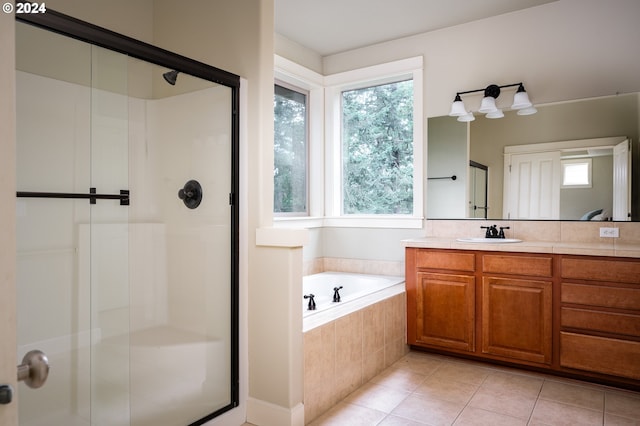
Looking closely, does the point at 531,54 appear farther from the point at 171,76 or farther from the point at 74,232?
the point at 74,232

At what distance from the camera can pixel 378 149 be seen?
419cm

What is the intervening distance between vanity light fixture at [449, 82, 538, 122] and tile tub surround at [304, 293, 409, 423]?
1577 mm

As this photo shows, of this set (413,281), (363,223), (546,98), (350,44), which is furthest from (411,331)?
(350,44)

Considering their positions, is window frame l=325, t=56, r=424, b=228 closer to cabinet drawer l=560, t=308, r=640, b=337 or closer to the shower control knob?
cabinet drawer l=560, t=308, r=640, b=337

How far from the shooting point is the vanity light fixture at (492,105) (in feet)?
10.9

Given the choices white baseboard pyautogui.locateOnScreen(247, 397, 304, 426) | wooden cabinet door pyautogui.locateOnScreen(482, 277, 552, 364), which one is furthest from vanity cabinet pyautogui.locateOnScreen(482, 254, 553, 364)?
white baseboard pyautogui.locateOnScreen(247, 397, 304, 426)

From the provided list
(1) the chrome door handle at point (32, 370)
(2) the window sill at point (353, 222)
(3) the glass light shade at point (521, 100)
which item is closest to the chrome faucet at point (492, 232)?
(2) the window sill at point (353, 222)

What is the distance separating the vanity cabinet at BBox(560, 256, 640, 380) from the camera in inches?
102

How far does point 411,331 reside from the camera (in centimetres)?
335

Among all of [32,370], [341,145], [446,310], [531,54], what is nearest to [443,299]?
[446,310]

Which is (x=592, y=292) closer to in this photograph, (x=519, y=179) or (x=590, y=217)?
(x=590, y=217)

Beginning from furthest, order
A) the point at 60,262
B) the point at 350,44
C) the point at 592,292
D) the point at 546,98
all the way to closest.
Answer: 1. the point at 350,44
2. the point at 546,98
3. the point at 592,292
4. the point at 60,262

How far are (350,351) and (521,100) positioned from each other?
2276 millimetres

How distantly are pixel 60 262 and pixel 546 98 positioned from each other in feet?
11.1
